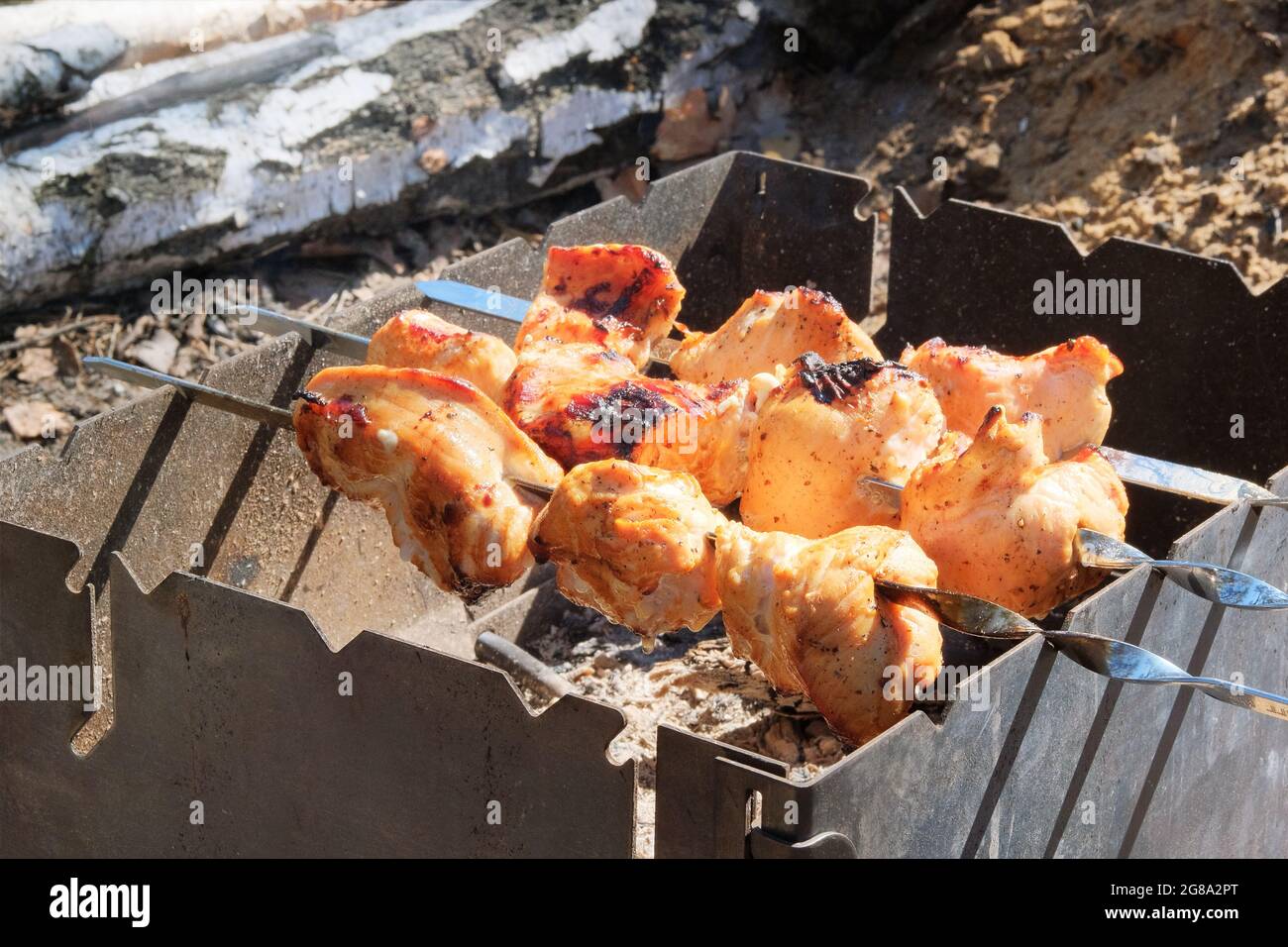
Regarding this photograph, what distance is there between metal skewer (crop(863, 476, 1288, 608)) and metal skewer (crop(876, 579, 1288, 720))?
161mm

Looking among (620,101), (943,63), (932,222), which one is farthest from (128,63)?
(943,63)

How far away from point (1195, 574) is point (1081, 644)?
0.29m

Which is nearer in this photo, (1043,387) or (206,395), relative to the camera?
(1043,387)

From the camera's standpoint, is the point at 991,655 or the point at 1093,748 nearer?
the point at 1093,748

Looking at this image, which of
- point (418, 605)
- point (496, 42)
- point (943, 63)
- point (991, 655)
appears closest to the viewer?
point (991, 655)

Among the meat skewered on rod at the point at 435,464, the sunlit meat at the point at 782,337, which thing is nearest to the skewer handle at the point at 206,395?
the meat skewered on rod at the point at 435,464

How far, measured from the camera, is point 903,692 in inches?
102

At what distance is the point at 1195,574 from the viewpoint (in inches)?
104

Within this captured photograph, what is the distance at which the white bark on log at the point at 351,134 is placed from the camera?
17.4 feet

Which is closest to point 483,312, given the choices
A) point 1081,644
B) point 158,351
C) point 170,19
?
point 1081,644

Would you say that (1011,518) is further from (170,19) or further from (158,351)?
(170,19)

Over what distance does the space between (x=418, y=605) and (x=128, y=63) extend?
2.59 meters

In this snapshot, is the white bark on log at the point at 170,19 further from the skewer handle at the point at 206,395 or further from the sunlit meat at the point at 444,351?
the sunlit meat at the point at 444,351
